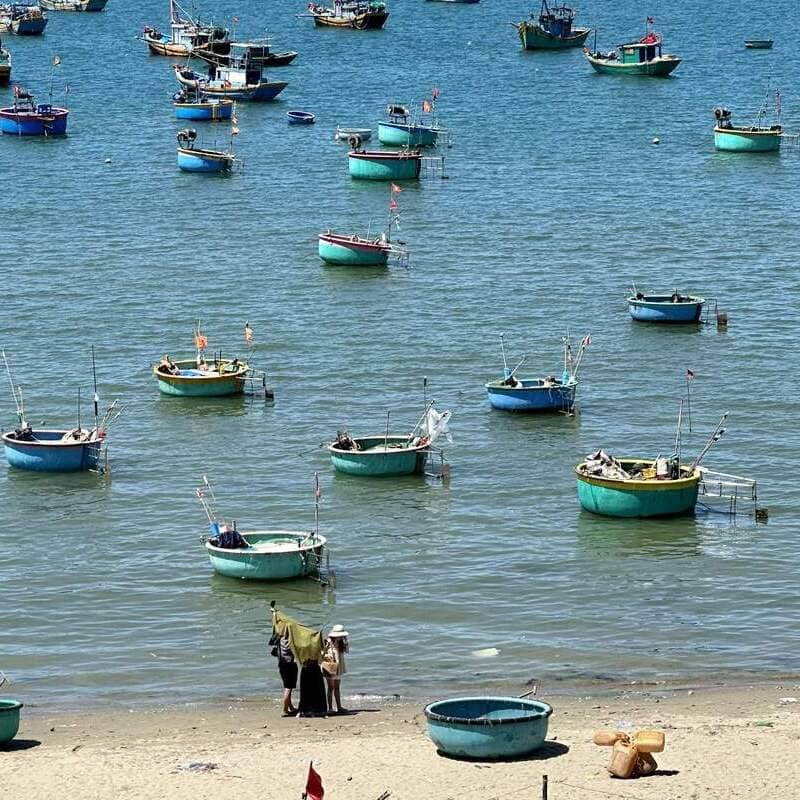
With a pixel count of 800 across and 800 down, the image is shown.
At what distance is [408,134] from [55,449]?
55308 mm

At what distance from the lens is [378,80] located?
131500 mm

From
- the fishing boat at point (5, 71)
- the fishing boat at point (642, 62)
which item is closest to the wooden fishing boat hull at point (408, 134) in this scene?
the fishing boat at point (642, 62)

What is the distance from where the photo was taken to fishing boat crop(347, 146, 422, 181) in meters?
88.2

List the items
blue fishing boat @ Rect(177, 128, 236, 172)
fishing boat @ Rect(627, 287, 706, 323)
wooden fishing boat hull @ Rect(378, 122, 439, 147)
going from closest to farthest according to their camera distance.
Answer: fishing boat @ Rect(627, 287, 706, 323)
blue fishing boat @ Rect(177, 128, 236, 172)
wooden fishing boat hull @ Rect(378, 122, 439, 147)

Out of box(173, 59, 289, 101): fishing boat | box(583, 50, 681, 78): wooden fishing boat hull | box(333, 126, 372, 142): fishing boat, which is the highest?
box(583, 50, 681, 78): wooden fishing boat hull

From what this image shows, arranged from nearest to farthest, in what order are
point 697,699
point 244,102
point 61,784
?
1. point 61,784
2. point 697,699
3. point 244,102

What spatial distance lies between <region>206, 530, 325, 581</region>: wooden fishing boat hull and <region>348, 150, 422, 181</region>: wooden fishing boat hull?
5051 centimetres

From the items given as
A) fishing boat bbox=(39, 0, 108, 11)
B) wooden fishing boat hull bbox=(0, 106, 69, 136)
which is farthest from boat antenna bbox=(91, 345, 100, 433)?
fishing boat bbox=(39, 0, 108, 11)

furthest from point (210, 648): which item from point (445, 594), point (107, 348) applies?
point (107, 348)

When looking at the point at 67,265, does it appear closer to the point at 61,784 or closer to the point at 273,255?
the point at 273,255

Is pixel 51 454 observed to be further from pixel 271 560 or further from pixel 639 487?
pixel 639 487

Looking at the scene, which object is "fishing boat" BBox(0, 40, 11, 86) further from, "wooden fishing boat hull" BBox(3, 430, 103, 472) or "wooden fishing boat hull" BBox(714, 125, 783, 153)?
"wooden fishing boat hull" BBox(3, 430, 103, 472)

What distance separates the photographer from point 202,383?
173ft

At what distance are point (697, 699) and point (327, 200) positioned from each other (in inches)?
2158
